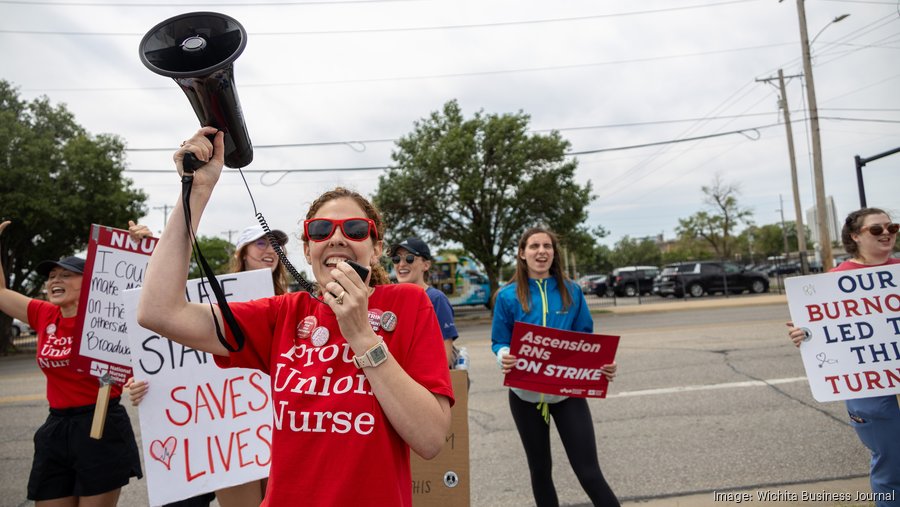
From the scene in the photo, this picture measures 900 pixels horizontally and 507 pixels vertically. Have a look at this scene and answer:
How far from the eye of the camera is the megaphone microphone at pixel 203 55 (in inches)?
58.9

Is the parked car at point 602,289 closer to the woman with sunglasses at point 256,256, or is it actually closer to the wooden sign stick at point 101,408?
the woman with sunglasses at point 256,256

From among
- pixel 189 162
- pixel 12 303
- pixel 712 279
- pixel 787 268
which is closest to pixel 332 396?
pixel 189 162

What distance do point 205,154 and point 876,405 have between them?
362 cm

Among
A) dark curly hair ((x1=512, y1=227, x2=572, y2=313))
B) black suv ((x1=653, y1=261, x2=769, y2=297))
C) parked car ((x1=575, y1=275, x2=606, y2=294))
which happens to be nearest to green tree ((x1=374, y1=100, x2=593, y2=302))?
black suv ((x1=653, y1=261, x2=769, y2=297))

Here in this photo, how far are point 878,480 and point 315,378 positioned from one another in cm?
313

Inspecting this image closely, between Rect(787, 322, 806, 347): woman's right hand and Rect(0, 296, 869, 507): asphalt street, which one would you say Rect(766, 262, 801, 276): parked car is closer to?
Rect(0, 296, 869, 507): asphalt street

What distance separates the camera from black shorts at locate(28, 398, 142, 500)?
306 cm

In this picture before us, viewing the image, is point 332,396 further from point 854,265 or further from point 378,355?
point 854,265

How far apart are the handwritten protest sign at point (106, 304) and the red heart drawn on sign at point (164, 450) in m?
0.64

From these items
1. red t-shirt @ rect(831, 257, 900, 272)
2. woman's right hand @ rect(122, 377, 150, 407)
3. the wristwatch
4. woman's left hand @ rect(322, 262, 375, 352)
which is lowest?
woman's right hand @ rect(122, 377, 150, 407)

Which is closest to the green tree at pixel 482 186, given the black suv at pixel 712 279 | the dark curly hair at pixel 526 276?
the black suv at pixel 712 279

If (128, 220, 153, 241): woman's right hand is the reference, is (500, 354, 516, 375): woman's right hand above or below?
below

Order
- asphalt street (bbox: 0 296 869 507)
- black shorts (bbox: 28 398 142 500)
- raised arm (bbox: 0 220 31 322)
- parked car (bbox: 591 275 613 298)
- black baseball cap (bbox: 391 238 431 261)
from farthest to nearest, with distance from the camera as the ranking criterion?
parked car (bbox: 591 275 613 298)
black baseball cap (bbox: 391 238 431 261)
asphalt street (bbox: 0 296 869 507)
raised arm (bbox: 0 220 31 322)
black shorts (bbox: 28 398 142 500)

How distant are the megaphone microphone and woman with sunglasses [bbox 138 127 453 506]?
7 cm
